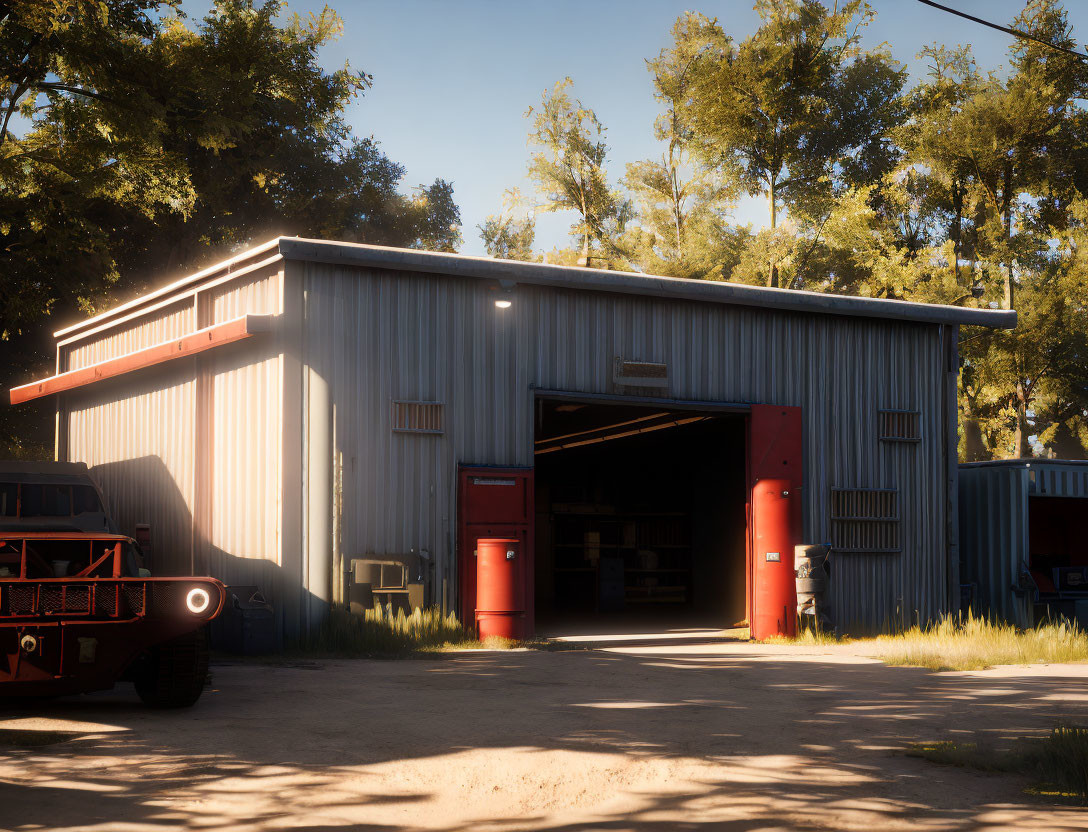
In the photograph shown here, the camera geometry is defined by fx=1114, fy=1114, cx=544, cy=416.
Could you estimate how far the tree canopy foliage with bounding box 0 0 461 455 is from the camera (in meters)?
24.2

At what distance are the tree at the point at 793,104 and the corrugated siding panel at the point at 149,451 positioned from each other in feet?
87.9

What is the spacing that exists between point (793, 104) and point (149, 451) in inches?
1160

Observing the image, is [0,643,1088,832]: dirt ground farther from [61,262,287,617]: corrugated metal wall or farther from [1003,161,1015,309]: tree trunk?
[1003,161,1015,309]: tree trunk

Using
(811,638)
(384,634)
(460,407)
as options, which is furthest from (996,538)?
(384,634)

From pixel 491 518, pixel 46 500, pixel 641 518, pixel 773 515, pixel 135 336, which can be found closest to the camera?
pixel 46 500

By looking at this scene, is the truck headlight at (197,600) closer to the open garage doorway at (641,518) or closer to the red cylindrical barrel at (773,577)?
the red cylindrical barrel at (773,577)

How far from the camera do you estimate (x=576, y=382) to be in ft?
53.4

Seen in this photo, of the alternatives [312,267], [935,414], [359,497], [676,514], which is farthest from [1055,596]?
[312,267]

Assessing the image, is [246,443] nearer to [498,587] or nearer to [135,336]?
[498,587]

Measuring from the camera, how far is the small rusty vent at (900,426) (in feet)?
59.9

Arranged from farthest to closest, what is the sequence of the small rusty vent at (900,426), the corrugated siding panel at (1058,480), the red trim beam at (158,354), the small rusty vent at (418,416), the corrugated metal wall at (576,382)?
the corrugated siding panel at (1058,480), the small rusty vent at (900,426), the small rusty vent at (418,416), the corrugated metal wall at (576,382), the red trim beam at (158,354)

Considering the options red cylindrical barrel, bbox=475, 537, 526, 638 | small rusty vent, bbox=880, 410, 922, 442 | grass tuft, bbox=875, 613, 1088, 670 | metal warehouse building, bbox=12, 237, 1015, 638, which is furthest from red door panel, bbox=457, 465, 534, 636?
small rusty vent, bbox=880, 410, 922, 442

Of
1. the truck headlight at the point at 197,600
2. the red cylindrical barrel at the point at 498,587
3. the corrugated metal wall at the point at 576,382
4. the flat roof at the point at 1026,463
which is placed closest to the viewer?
the truck headlight at the point at 197,600

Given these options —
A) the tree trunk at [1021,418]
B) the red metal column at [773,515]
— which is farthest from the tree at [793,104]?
the red metal column at [773,515]
